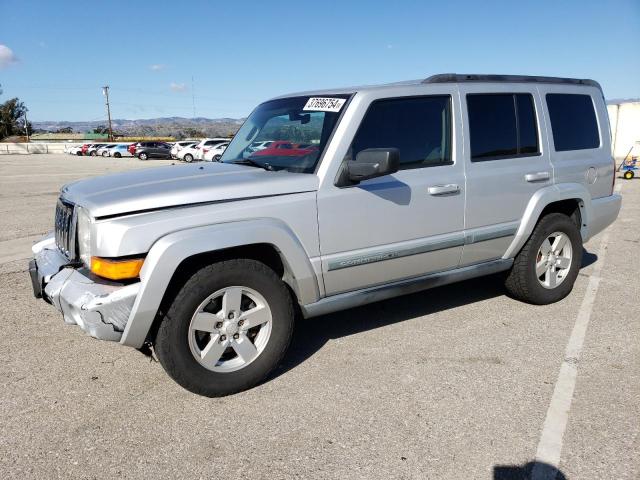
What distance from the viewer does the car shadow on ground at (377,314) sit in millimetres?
3953

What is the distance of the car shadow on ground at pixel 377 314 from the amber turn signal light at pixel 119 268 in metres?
1.18

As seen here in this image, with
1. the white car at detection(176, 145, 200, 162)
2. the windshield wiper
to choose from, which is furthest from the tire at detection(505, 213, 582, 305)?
the white car at detection(176, 145, 200, 162)

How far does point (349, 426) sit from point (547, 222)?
276cm

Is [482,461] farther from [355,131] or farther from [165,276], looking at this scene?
[355,131]

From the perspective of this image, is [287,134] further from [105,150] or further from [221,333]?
[105,150]

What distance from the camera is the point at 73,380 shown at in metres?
3.46

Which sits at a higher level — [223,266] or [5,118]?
[5,118]

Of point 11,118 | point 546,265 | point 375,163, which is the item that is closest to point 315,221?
point 375,163

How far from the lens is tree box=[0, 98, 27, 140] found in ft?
294

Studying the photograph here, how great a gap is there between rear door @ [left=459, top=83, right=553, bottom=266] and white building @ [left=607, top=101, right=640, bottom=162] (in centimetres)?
2474

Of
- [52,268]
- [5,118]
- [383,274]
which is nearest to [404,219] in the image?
[383,274]

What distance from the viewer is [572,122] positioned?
15.9 feet

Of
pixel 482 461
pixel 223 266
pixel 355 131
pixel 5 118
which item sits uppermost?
pixel 5 118

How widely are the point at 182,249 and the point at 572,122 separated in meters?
3.79
